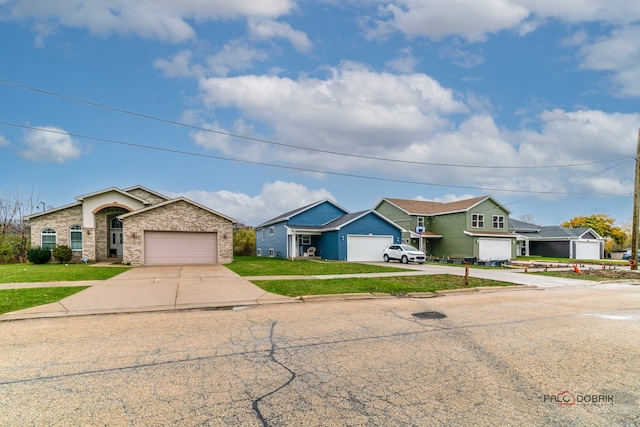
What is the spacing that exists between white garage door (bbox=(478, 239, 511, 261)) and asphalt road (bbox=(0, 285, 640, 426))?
31.1 m

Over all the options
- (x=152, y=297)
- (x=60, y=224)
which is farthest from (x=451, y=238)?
(x=60, y=224)

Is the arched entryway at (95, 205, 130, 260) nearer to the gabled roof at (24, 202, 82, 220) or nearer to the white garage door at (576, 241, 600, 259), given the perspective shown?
the gabled roof at (24, 202, 82, 220)

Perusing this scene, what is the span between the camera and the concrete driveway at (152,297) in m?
9.22

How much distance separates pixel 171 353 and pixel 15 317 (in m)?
5.18

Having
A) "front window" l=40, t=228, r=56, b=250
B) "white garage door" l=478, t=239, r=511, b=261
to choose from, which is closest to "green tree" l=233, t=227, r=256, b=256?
"front window" l=40, t=228, r=56, b=250

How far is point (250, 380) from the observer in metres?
4.61

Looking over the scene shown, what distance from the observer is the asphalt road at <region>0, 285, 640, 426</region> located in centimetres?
376

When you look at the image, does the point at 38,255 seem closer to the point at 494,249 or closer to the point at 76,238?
the point at 76,238

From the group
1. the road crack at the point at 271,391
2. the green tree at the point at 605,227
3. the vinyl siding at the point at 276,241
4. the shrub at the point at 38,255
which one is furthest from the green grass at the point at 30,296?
the green tree at the point at 605,227

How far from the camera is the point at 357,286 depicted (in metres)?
13.4

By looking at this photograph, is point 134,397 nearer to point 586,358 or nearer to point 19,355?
point 19,355

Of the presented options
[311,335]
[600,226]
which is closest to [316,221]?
[311,335]

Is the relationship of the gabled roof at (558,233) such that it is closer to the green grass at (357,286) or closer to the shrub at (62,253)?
the green grass at (357,286)

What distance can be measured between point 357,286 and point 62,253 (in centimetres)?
2228
